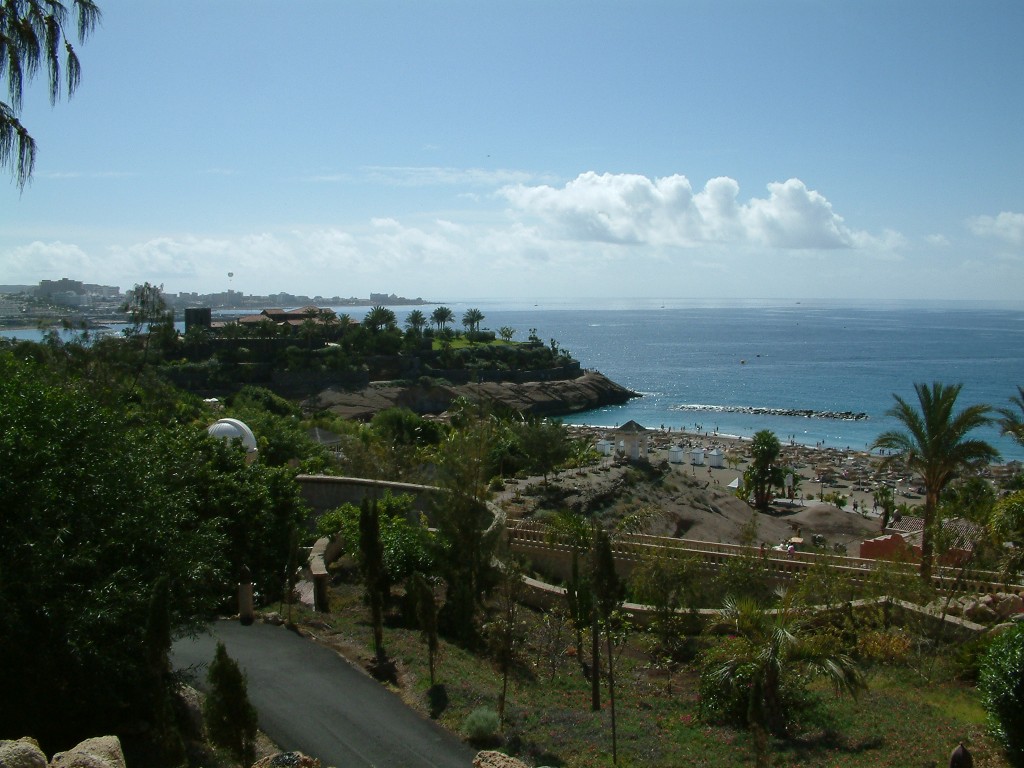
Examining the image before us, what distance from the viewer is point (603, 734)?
999 cm

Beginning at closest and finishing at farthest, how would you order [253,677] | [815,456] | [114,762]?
1. [114,762]
2. [253,677]
3. [815,456]

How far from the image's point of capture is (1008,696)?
7496 mm

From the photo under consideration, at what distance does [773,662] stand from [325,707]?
5261mm

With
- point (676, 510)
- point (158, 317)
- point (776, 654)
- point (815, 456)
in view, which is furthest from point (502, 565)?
point (815, 456)

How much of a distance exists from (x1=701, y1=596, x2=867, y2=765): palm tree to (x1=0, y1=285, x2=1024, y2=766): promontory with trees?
0.04 meters

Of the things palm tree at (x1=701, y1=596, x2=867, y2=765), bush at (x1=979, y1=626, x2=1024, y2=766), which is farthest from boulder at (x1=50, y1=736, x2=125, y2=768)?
bush at (x1=979, y1=626, x2=1024, y2=766)

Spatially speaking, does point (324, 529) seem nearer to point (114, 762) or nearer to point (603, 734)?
point (603, 734)

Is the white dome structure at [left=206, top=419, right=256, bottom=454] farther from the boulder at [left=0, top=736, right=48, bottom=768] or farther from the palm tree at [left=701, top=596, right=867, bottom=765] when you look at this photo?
the boulder at [left=0, top=736, right=48, bottom=768]

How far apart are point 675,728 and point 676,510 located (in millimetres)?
19216

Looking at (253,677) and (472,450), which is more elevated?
(472,450)

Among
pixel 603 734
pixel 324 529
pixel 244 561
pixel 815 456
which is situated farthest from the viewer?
pixel 815 456

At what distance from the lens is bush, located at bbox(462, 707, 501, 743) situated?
9.79m

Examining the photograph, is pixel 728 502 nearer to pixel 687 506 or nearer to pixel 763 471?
pixel 687 506

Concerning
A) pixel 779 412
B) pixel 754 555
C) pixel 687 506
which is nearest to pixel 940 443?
pixel 754 555
